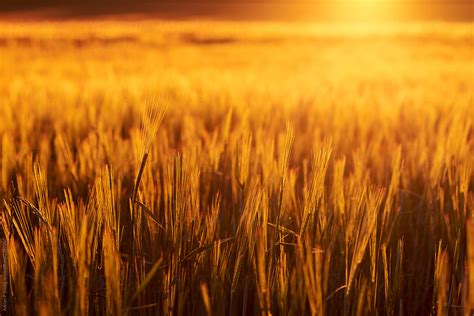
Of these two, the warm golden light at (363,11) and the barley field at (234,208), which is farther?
the warm golden light at (363,11)

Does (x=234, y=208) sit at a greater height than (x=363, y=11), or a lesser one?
lesser

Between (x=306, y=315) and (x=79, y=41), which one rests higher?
(x=79, y=41)

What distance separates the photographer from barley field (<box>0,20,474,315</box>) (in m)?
0.75

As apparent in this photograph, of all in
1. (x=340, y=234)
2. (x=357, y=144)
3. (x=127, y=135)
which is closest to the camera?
(x=340, y=234)

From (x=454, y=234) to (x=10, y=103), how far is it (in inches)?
64.4

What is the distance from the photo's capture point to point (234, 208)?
41.5 inches

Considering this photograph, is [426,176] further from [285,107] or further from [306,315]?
[285,107]

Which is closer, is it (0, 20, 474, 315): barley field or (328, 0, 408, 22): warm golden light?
(0, 20, 474, 315): barley field

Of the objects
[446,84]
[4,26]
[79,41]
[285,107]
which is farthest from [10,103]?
[4,26]

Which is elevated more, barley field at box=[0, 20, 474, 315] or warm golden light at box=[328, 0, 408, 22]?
warm golden light at box=[328, 0, 408, 22]

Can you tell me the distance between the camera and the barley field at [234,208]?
2.46ft

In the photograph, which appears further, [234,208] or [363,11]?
[363,11]

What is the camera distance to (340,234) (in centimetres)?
95

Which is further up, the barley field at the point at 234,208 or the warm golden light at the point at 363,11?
the warm golden light at the point at 363,11
